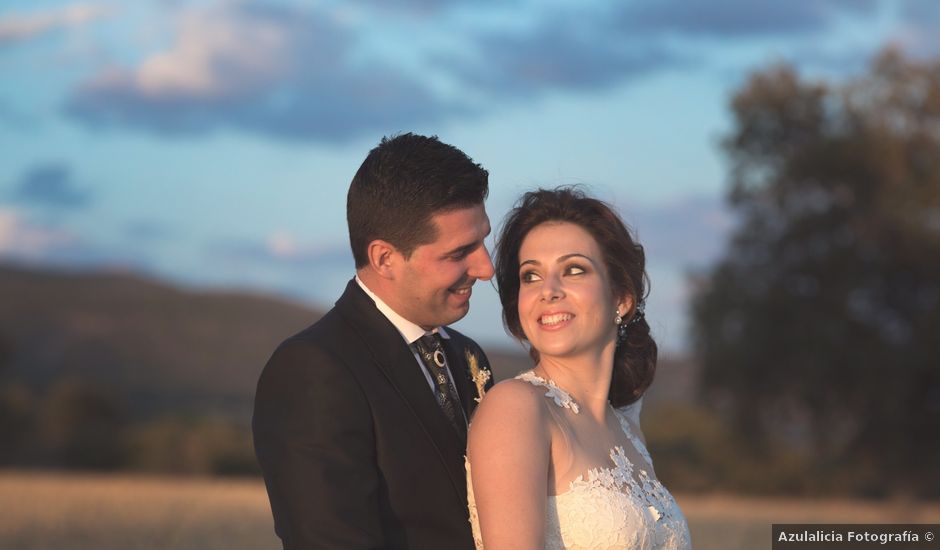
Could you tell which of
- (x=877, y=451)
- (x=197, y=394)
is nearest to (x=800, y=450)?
(x=877, y=451)

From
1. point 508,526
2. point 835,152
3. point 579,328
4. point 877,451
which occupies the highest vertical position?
point 835,152

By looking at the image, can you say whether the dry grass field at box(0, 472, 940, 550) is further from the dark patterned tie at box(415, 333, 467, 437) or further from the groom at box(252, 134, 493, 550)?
the groom at box(252, 134, 493, 550)

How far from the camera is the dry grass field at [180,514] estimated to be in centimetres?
1477

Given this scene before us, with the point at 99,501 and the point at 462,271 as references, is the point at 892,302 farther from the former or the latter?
the point at 462,271

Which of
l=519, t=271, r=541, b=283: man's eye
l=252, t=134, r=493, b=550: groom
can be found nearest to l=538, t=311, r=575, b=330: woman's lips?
l=519, t=271, r=541, b=283: man's eye

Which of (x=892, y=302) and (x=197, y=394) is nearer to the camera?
(x=892, y=302)

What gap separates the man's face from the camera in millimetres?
4324

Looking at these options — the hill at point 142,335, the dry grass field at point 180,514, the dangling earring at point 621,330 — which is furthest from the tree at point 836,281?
the hill at point 142,335

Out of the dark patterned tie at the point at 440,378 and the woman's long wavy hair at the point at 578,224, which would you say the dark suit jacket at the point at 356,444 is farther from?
the woman's long wavy hair at the point at 578,224

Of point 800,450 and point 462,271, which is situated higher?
point 800,450

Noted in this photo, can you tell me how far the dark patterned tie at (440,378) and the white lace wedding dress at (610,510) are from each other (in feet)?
0.84

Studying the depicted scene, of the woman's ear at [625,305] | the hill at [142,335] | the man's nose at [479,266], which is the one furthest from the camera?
the hill at [142,335]

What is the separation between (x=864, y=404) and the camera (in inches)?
899

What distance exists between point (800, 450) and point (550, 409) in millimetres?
24791
